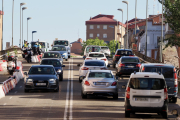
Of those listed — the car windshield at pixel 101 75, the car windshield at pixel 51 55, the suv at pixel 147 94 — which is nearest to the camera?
the suv at pixel 147 94

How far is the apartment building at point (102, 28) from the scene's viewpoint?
17526cm

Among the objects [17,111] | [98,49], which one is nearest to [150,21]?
[98,49]

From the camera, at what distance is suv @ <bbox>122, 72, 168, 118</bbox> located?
14305 millimetres

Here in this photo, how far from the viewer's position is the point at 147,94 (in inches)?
Result: 567

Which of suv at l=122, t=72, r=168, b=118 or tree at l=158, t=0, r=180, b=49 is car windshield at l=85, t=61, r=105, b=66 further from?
suv at l=122, t=72, r=168, b=118

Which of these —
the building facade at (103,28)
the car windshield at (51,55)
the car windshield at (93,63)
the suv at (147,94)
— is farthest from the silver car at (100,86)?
the building facade at (103,28)

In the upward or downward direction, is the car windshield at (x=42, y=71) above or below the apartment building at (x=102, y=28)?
below

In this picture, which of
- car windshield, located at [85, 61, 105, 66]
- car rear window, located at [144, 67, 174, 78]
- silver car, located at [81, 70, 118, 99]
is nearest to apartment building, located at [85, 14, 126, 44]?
car windshield, located at [85, 61, 105, 66]

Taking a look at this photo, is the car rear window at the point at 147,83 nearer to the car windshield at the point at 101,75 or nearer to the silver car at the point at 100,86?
the silver car at the point at 100,86

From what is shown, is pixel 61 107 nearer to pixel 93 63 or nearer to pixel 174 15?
pixel 174 15

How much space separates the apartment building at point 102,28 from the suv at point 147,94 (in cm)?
15969

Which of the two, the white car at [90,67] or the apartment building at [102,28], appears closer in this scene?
the white car at [90,67]

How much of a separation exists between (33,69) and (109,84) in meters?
6.06

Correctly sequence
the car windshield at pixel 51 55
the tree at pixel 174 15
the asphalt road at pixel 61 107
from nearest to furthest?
the asphalt road at pixel 61 107
the tree at pixel 174 15
the car windshield at pixel 51 55
